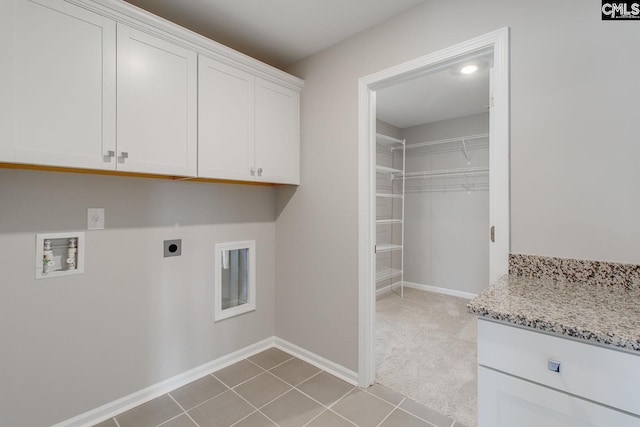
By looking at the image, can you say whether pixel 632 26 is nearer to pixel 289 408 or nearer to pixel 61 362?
pixel 289 408

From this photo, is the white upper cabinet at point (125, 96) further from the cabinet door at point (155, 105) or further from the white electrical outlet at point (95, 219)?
the white electrical outlet at point (95, 219)

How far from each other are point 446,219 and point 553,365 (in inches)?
140

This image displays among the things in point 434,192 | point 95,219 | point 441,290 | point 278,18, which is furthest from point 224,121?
point 441,290

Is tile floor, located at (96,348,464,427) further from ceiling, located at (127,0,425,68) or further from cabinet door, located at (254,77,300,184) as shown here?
ceiling, located at (127,0,425,68)

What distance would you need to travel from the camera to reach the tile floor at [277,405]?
173 cm

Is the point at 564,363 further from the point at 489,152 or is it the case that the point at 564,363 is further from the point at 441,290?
the point at 441,290

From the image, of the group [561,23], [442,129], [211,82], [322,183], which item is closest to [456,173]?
[442,129]

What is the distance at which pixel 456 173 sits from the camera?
13.5 ft

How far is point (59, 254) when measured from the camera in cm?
164

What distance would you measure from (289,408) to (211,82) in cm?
219

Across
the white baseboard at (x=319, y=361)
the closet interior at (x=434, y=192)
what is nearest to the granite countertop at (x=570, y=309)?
the white baseboard at (x=319, y=361)

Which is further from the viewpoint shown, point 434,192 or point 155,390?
point 434,192

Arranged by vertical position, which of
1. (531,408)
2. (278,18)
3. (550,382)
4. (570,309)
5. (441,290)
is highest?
(278,18)

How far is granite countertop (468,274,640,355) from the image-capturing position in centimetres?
82
